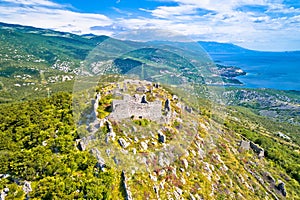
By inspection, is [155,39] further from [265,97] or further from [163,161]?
[265,97]

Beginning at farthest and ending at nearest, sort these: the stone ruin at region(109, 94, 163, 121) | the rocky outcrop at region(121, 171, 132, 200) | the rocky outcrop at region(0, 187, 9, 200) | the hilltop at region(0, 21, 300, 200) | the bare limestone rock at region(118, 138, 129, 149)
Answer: the stone ruin at region(109, 94, 163, 121), the bare limestone rock at region(118, 138, 129, 149), the hilltop at region(0, 21, 300, 200), the rocky outcrop at region(121, 171, 132, 200), the rocky outcrop at region(0, 187, 9, 200)

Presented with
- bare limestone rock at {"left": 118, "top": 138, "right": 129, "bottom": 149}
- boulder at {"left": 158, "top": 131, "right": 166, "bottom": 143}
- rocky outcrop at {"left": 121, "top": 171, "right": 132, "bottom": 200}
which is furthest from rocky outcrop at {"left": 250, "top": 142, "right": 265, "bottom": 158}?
rocky outcrop at {"left": 121, "top": 171, "right": 132, "bottom": 200}

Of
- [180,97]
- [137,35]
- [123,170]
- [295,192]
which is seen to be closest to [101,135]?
[123,170]

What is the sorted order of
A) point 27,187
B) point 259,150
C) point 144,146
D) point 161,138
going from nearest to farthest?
1. point 27,187
2. point 144,146
3. point 161,138
4. point 259,150

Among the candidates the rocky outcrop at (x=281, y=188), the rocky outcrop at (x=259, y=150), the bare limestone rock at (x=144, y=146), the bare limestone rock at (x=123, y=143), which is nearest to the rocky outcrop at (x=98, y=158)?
the bare limestone rock at (x=123, y=143)

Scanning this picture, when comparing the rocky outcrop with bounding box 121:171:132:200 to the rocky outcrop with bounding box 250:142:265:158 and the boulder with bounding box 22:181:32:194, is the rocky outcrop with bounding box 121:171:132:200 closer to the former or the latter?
the boulder with bounding box 22:181:32:194

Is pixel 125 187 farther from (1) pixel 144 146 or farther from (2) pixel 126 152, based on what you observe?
(1) pixel 144 146

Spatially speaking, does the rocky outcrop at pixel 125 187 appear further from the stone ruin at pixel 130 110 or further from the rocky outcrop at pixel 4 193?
the rocky outcrop at pixel 4 193

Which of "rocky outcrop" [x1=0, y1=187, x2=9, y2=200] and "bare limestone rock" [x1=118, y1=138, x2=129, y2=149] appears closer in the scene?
"rocky outcrop" [x1=0, y1=187, x2=9, y2=200]

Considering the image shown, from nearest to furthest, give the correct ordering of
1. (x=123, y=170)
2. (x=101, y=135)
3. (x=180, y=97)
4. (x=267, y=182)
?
(x=123, y=170)
(x=101, y=135)
(x=267, y=182)
(x=180, y=97)

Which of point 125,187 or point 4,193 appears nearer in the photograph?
point 4,193

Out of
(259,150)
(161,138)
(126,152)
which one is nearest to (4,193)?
(126,152)
